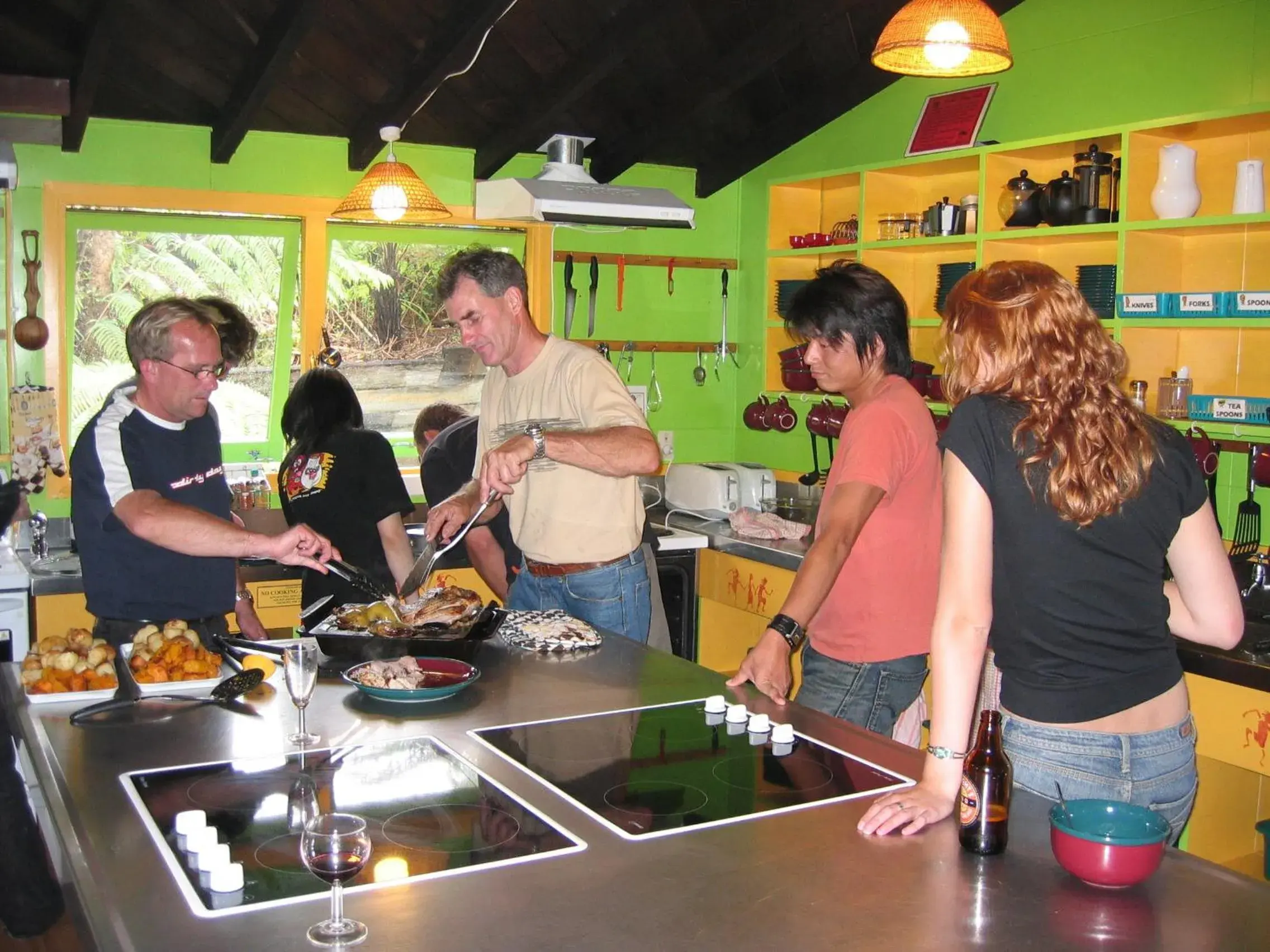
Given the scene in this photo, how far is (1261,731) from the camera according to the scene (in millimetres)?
3029

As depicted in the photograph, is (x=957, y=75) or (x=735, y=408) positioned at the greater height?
(x=957, y=75)

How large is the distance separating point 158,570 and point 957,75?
2.42m

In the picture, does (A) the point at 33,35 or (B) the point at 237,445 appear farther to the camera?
(B) the point at 237,445

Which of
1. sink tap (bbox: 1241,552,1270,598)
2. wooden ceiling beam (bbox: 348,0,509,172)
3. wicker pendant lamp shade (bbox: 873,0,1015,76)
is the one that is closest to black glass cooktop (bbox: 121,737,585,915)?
wicker pendant lamp shade (bbox: 873,0,1015,76)

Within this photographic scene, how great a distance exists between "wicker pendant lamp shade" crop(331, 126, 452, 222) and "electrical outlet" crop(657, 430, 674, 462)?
2.01 metres

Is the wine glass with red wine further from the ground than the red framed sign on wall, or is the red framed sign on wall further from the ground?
the red framed sign on wall

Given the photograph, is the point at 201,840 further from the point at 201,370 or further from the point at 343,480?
the point at 343,480

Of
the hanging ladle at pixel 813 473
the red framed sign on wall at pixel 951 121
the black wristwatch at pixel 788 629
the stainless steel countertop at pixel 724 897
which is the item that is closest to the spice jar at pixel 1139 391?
the red framed sign on wall at pixel 951 121

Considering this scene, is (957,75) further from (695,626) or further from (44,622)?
(44,622)

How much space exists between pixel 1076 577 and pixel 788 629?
0.68m

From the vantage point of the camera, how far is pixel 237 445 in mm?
5426

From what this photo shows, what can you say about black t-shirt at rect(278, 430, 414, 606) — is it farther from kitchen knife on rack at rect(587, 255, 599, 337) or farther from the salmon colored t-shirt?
kitchen knife on rack at rect(587, 255, 599, 337)

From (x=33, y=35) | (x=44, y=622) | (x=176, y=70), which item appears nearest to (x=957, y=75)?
(x=176, y=70)

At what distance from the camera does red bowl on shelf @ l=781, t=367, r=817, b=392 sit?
5.44 m
